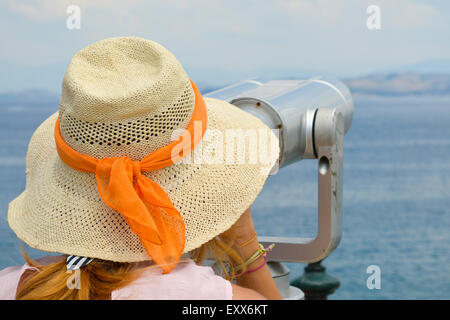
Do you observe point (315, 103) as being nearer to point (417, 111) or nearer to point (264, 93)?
point (264, 93)

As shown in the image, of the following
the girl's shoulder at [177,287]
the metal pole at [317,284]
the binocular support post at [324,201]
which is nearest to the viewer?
the girl's shoulder at [177,287]

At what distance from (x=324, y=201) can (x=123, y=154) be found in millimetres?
606

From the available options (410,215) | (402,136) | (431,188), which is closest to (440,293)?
(410,215)

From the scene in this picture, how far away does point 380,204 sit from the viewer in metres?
24.8

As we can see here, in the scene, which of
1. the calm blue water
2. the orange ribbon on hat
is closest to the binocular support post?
the orange ribbon on hat

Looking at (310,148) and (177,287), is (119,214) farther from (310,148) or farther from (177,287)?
(310,148)

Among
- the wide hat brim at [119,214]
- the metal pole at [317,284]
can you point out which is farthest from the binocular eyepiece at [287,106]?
the metal pole at [317,284]

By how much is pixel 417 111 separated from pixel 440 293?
31286mm

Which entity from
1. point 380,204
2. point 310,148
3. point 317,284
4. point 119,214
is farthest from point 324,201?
point 380,204

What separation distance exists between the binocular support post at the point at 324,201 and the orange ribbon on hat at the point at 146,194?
20.7 inches

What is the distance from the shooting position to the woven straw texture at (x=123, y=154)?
3.24ft

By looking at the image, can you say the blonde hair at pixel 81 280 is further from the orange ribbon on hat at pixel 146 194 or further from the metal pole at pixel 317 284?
A: the metal pole at pixel 317 284

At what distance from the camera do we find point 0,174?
926 inches
